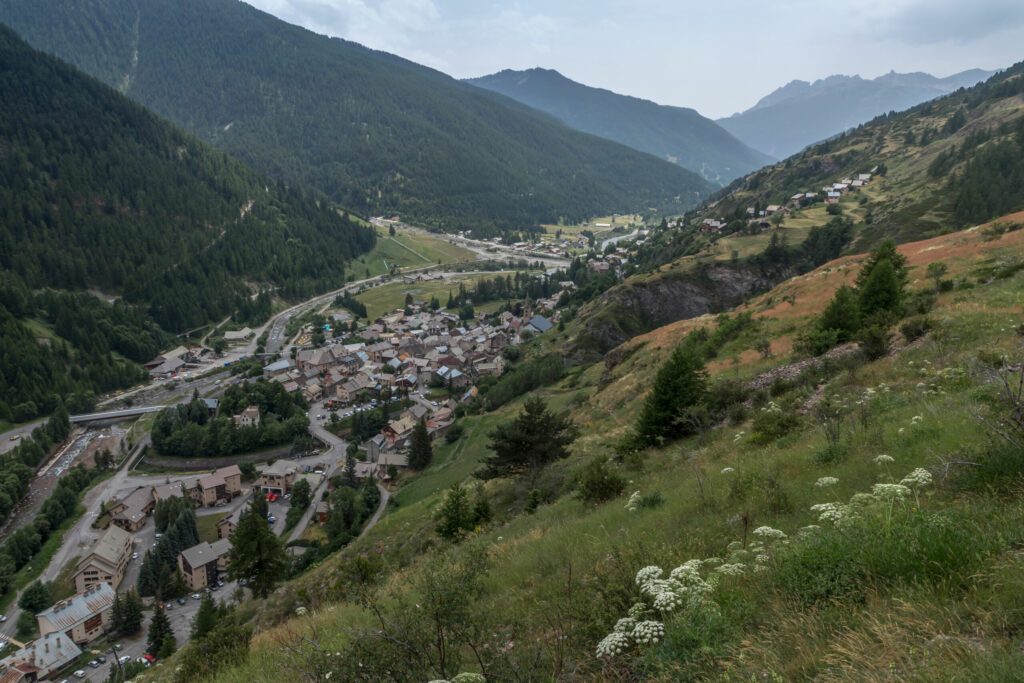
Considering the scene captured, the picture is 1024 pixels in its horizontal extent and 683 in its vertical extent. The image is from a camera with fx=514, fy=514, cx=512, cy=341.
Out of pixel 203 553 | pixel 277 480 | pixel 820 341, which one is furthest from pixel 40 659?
pixel 820 341

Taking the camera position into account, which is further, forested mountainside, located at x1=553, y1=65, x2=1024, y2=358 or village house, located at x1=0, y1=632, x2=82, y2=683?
forested mountainside, located at x1=553, y1=65, x2=1024, y2=358

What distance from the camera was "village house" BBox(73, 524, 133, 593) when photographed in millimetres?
43781

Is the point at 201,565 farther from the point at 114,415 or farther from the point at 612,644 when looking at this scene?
the point at 612,644

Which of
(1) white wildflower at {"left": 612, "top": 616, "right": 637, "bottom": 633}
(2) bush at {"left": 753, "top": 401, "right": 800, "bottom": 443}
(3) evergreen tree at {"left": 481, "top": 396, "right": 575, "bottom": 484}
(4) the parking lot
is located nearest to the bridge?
(4) the parking lot

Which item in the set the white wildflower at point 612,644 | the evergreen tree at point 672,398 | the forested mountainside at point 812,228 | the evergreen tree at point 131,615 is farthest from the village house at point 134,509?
the white wildflower at point 612,644

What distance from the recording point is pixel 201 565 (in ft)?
148

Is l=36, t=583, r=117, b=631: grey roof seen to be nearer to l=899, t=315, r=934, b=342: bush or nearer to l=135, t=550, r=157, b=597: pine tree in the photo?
l=135, t=550, r=157, b=597: pine tree

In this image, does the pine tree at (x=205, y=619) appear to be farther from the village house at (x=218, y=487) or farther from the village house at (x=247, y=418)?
the village house at (x=247, y=418)

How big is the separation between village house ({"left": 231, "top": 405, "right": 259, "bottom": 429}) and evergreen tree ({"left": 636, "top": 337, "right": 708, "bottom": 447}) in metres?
64.5

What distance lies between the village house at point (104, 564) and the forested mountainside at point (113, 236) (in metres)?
42.7

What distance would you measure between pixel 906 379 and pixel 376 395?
2983 inches

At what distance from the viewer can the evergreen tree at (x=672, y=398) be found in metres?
17.6

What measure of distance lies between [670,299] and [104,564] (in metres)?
66.2

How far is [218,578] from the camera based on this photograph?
46500 millimetres
